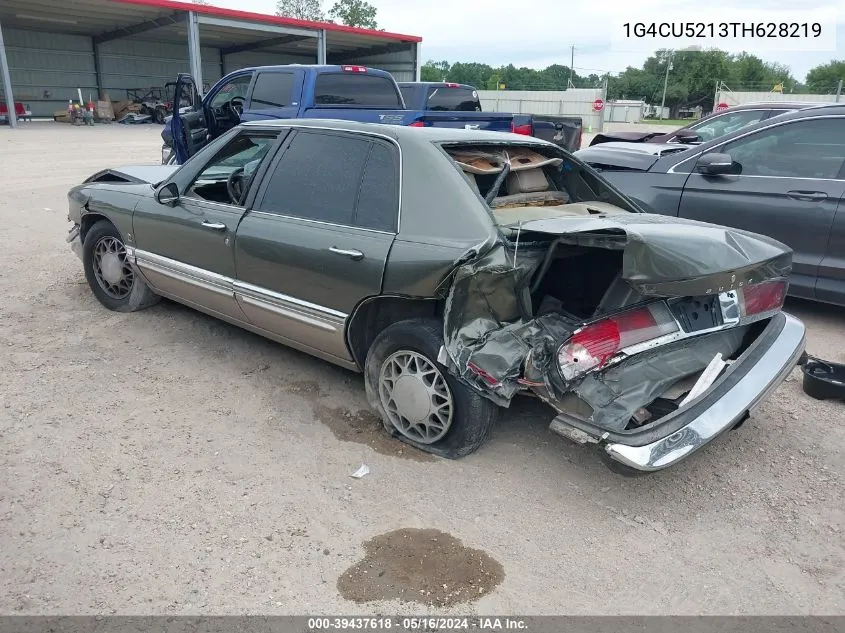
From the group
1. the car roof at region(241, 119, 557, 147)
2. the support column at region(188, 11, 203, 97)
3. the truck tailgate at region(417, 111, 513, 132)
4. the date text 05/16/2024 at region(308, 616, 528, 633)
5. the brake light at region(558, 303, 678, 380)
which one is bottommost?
the date text 05/16/2024 at region(308, 616, 528, 633)

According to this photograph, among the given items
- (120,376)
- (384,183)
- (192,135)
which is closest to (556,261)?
(384,183)

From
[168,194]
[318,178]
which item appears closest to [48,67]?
[168,194]

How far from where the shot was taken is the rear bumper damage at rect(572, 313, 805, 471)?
275cm

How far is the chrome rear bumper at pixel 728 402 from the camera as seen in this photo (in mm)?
2744

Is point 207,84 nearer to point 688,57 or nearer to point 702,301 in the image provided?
point 702,301

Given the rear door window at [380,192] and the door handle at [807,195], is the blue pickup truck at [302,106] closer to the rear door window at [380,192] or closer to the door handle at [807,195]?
the door handle at [807,195]

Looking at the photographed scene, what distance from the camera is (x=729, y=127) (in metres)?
9.43

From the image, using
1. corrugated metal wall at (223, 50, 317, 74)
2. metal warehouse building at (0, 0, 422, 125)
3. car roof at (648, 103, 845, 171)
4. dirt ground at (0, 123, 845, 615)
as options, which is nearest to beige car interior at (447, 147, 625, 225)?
dirt ground at (0, 123, 845, 615)

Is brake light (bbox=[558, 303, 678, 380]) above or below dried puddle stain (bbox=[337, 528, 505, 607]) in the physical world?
above

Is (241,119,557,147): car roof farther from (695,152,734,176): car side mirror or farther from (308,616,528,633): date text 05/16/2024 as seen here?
(308,616,528,633): date text 05/16/2024

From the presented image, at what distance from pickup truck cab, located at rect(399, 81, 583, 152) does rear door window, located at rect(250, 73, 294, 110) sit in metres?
2.00

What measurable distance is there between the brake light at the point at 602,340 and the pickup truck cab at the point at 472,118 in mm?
4055

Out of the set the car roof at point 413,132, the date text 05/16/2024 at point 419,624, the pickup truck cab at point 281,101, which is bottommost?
the date text 05/16/2024 at point 419,624

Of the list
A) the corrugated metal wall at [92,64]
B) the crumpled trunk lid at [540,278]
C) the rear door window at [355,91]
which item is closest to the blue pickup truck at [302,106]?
the rear door window at [355,91]
